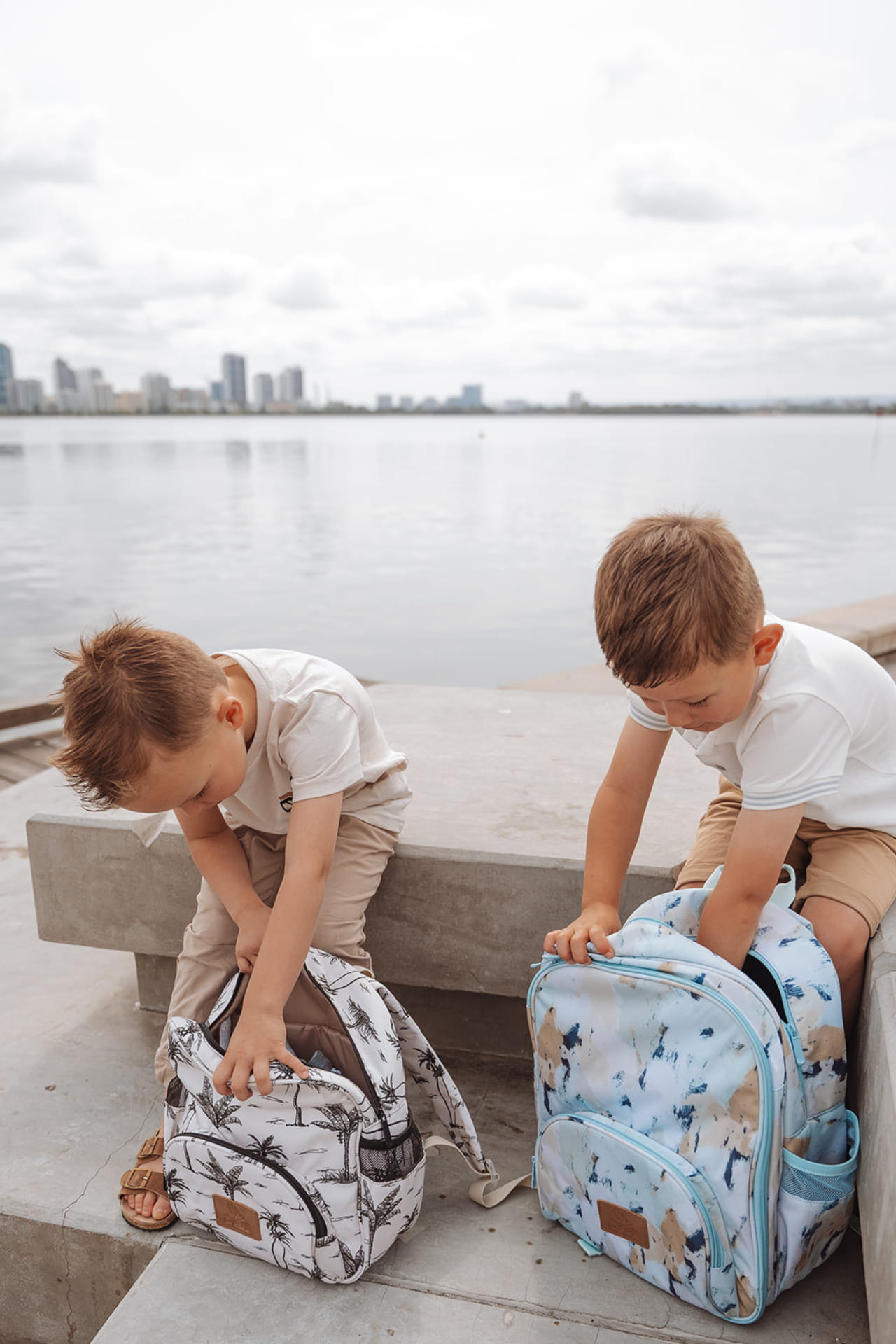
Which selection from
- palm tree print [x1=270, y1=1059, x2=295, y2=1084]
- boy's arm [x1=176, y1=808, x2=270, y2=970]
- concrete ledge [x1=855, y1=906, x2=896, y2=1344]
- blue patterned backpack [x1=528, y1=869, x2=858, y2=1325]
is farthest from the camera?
boy's arm [x1=176, y1=808, x2=270, y2=970]

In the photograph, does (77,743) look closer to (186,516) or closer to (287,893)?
(287,893)

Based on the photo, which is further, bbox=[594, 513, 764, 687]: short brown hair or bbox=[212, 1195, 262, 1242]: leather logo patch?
bbox=[212, 1195, 262, 1242]: leather logo patch

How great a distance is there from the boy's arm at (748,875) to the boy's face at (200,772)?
2.86ft

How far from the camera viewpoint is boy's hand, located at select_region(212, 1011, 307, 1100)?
5.77ft

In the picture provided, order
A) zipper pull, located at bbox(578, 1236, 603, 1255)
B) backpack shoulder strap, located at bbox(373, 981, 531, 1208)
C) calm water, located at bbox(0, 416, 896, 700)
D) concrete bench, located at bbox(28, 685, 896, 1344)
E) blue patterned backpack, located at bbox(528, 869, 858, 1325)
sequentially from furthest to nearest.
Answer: calm water, located at bbox(0, 416, 896, 700)
concrete bench, located at bbox(28, 685, 896, 1344)
backpack shoulder strap, located at bbox(373, 981, 531, 1208)
zipper pull, located at bbox(578, 1236, 603, 1255)
blue patterned backpack, located at bbox(528, 869, 858, 1325)

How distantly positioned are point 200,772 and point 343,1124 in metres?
0.64

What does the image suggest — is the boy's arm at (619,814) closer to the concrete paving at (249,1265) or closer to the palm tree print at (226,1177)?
the concrete paving at (249,1265)

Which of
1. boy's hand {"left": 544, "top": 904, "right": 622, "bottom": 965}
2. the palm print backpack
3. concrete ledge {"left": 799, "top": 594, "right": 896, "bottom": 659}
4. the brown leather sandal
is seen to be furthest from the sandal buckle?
concrete ledge {"left": 799, "top": 594, "right": 896, "bottom": 659}

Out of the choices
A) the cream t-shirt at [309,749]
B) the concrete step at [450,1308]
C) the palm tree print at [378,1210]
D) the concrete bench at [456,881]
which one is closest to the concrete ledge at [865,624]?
the concrete bench at [456,881]

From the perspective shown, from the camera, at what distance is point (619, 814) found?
6.74ft

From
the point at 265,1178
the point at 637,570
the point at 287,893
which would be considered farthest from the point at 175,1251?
the point at 637,570

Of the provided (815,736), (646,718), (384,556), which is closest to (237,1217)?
(646,718)

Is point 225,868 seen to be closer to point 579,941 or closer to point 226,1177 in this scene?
point 226,1177

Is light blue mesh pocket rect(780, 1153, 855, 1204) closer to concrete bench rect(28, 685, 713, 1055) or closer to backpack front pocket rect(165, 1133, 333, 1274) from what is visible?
concrete bench rect(28, 685, 713, 1055)
